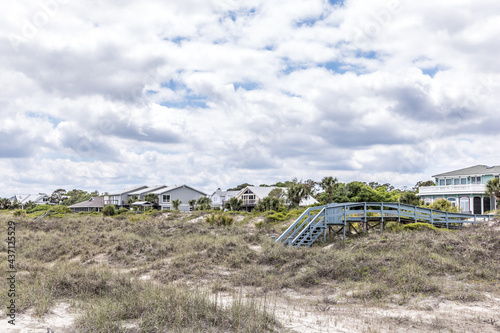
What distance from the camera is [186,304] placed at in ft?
27.8

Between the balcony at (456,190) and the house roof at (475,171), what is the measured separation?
193 inches

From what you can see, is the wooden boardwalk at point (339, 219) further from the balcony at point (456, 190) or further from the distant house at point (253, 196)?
the distant house at point (253, 196)

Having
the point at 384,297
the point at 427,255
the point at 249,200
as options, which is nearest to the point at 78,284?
the point at 384,297

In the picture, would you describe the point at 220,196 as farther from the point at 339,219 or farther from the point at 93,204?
the point at 339,219

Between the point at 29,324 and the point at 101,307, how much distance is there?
1466mm

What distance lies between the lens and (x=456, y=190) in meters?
46.1

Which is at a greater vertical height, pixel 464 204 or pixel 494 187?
pixel 494 187

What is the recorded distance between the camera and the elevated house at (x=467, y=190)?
145 feet

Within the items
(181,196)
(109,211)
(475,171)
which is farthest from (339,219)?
(181,196)

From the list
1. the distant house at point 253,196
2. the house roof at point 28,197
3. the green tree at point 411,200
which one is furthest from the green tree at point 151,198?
the green tree at point 411,200

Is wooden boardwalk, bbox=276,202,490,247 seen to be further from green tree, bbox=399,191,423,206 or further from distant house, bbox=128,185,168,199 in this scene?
distant house, bbox=128,185,168,199

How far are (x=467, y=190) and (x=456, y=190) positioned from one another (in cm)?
128

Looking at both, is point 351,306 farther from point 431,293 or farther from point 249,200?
Answer: point 249,200

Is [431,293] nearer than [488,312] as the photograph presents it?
No
